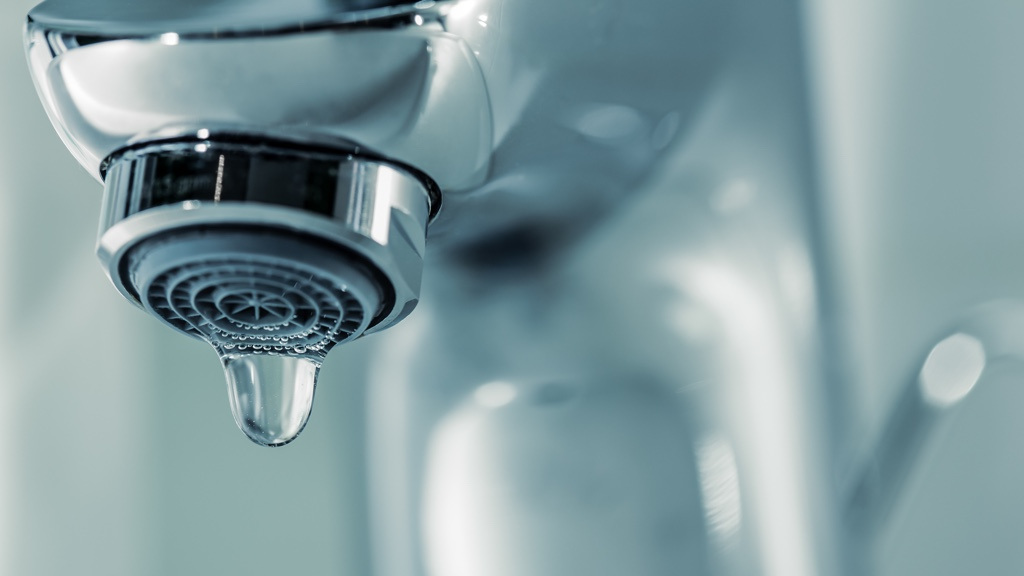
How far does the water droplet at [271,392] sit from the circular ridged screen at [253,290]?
0.01m

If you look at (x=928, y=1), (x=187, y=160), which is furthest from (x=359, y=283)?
(x=928, y=1)

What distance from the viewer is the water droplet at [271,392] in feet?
0.79

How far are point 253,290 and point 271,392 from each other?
47 mm

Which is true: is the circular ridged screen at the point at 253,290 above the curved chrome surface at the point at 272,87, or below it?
below

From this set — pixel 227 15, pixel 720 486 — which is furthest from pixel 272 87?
pixel 720 486

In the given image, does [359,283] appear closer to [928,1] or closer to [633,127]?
[633,127]

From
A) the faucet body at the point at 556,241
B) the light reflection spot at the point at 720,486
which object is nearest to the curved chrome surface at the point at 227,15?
the faucet body at the point at 556,241

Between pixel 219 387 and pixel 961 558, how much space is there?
26 centimetres

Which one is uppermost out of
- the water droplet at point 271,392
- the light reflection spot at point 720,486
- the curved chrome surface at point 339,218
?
the curved chrome surface at point 339,218

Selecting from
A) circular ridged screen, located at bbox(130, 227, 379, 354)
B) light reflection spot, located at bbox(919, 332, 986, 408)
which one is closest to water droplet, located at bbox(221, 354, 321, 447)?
circular ridged screen, located at bbox(130, 227, 379, 354)

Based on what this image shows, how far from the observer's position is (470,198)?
0.23 m

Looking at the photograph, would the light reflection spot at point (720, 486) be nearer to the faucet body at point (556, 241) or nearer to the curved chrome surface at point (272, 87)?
the faucet body at point (556, 241)

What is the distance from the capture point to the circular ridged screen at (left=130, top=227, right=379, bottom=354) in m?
0.20

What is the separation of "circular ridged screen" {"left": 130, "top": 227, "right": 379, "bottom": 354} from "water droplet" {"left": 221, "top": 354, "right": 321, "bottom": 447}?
0.01 m
